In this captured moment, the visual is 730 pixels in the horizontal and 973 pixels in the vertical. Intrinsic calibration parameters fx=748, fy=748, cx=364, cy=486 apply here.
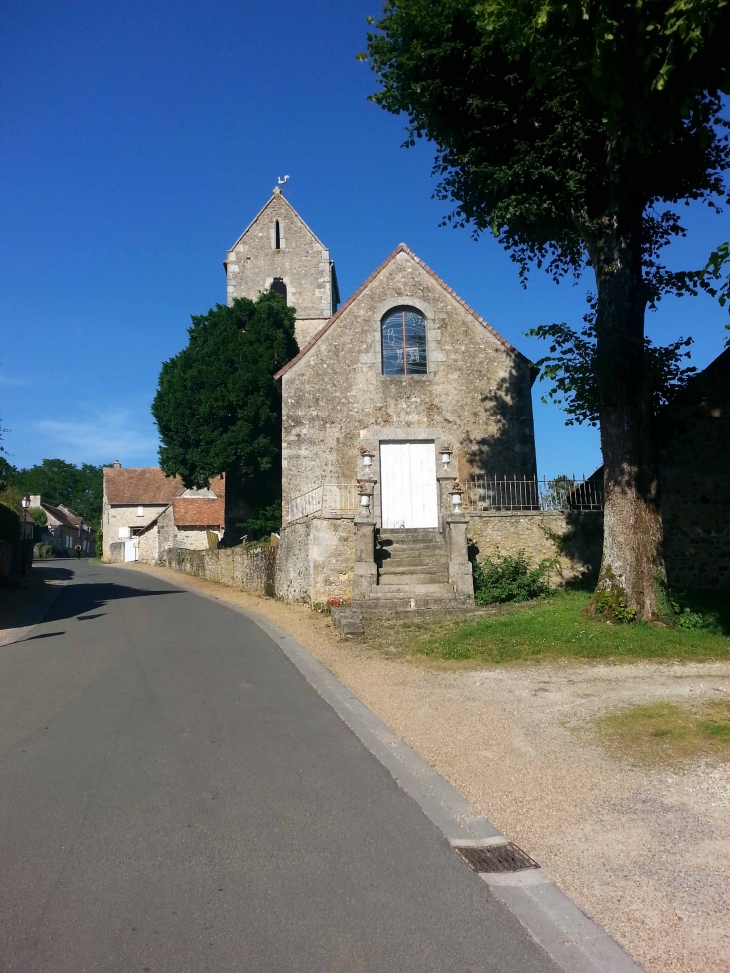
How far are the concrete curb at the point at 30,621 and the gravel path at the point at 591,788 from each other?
6.27m

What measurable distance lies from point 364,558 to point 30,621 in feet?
21.8

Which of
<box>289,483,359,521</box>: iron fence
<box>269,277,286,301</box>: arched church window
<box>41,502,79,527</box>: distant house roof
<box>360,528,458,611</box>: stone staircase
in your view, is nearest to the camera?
<box>360,528,458,611</box>: stone staircase

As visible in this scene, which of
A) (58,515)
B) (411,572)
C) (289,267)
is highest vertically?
(289,267)

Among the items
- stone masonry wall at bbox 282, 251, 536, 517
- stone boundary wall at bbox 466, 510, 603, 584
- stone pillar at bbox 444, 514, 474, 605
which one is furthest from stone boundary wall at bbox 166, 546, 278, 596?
stone pillar at bbox 444, 514, 474, 605

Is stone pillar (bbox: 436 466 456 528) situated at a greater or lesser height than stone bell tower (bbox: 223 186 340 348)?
lesser

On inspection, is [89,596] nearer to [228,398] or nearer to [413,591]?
[228,398]

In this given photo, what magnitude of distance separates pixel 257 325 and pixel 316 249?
6738 mm

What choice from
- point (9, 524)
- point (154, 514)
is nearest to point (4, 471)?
point (9, 524)

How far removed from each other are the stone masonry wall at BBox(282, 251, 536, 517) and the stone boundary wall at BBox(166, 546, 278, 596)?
8.22ft

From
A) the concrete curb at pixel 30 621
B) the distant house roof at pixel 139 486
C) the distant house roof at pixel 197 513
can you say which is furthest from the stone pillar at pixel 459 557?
the distant house roof at pixel 139 486

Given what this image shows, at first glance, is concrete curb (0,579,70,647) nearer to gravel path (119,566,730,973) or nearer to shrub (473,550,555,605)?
gravel path (119,566,730,973)

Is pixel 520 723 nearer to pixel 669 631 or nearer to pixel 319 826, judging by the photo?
pixel 319 826

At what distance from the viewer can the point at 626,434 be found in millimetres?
11562

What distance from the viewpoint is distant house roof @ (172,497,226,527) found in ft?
122
